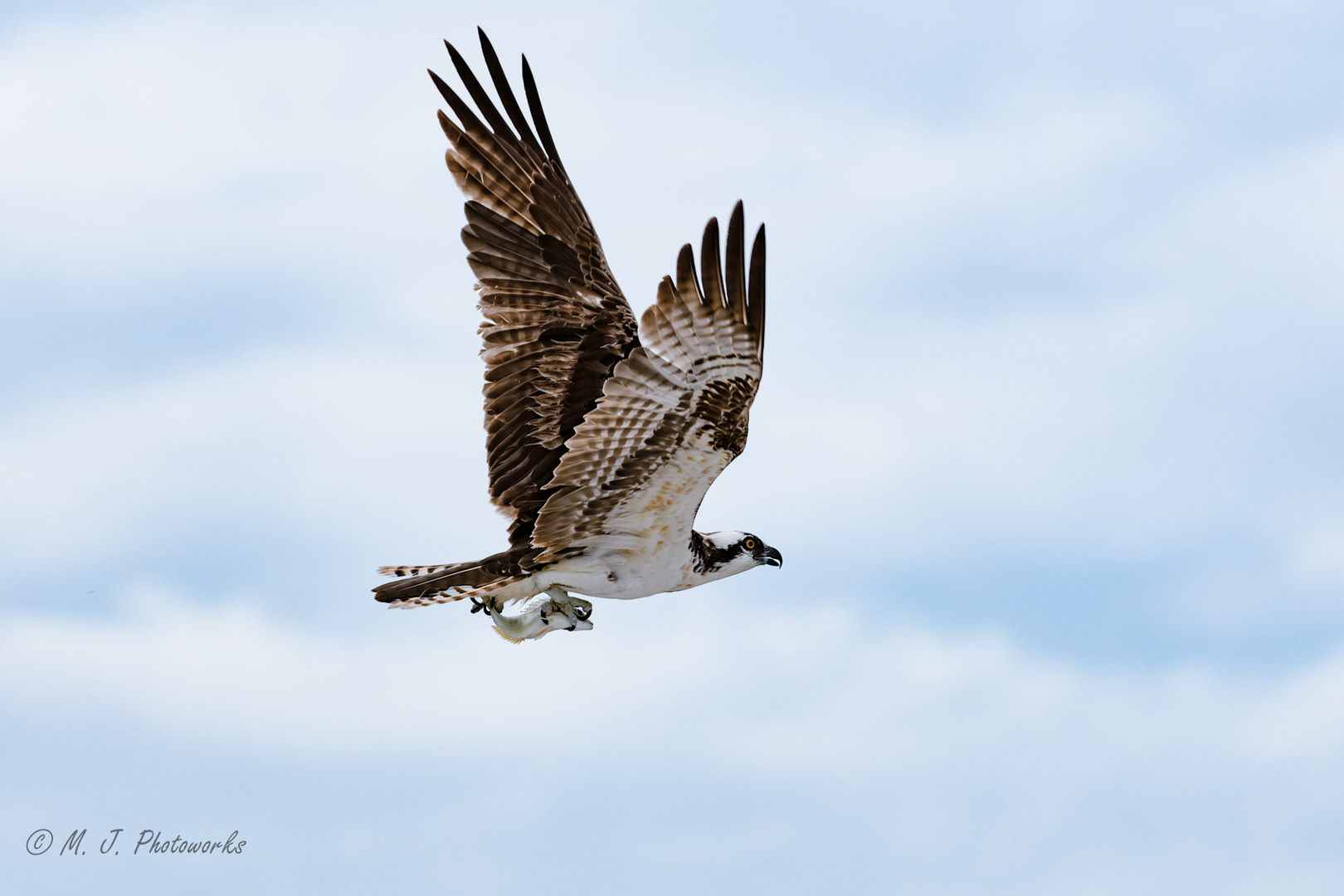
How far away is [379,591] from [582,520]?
177cm

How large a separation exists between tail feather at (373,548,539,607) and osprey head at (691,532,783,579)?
1.49 metres

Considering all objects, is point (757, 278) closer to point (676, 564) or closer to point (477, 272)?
point (676, 564)

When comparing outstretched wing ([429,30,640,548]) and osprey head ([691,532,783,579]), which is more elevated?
outstretched wing ([429,30,640,548])

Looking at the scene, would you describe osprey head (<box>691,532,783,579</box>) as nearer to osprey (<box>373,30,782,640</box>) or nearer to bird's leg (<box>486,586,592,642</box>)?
osprey (<box>373,30,782,640</box>)

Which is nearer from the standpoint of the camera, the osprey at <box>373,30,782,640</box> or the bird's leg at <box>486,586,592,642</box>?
the osprey at <box>373,30,782,640</box>

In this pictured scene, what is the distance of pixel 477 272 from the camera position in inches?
488

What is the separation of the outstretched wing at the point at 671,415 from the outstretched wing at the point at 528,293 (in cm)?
82

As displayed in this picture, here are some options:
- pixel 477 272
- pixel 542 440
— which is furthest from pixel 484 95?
pixel 542 440

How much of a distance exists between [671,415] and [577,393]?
6.33ft

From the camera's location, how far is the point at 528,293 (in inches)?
480

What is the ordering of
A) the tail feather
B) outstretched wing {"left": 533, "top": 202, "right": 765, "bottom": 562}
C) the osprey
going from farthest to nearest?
the tail feather, the osprey, outstretched wing {"left": 533, "top": 202, "right": 765, "bottom": 562}

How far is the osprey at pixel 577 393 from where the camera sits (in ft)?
31.4

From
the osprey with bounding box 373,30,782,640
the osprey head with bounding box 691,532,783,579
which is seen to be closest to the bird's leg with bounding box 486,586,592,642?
the osprey with bounding box 373,30,782,640

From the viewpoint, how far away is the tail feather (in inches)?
440
